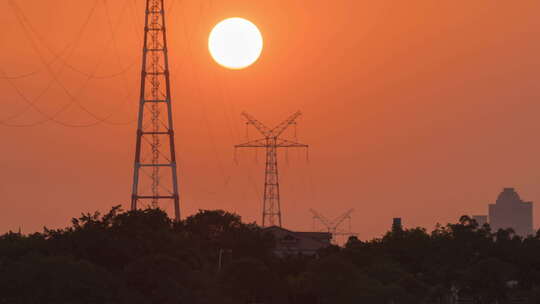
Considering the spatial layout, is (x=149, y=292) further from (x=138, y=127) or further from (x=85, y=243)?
(x=138, y=127)

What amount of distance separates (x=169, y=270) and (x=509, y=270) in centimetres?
6313

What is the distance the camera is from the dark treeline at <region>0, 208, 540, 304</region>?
279ft

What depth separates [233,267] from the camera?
126312 mm

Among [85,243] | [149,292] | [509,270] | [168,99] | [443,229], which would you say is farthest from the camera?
[443,229]

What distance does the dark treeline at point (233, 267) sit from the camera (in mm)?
85000

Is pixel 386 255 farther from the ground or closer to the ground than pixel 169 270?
farther from the ground

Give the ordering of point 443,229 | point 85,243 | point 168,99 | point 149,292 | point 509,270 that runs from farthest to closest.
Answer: point 443,229 → point 509,270 → point 168,99 → point 85,243 → point 149,292

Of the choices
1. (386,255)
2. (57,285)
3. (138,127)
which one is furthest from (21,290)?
(386,255)

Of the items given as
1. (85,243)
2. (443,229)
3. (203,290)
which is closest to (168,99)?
(85,243)

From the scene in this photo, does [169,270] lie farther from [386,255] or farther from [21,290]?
[386,255]

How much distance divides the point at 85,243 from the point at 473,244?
74.6m

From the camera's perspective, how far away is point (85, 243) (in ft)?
324

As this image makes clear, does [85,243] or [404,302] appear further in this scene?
[404,302]

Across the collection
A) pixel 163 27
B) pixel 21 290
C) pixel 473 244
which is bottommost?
pixel 21 290
